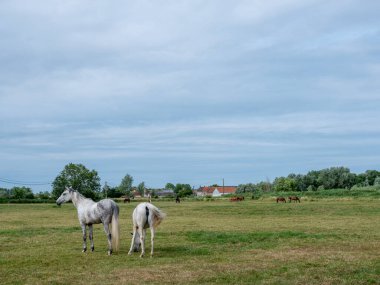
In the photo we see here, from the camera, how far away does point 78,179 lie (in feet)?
391

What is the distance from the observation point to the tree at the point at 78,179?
4609 inches

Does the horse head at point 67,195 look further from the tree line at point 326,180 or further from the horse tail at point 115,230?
the tree line at point 326,180

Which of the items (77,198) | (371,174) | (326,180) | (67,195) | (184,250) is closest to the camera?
(184,250)

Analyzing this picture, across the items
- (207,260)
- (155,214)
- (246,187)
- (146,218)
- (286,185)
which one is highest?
(286,185)

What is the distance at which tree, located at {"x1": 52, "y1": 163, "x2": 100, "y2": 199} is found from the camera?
117 metres

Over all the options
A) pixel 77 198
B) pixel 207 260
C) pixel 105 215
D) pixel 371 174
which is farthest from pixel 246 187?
pixel 207 260

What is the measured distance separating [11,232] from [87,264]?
1278 centimetres

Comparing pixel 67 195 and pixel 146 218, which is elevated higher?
pixel 67 195

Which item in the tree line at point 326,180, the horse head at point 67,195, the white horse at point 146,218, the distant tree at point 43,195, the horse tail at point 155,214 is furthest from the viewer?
the tree line at point 326,180

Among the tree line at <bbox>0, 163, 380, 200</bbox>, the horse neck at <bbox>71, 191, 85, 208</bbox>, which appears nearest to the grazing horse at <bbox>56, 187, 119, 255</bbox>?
the horse neck at <bbox>71, 191, 85, 208</bbox>

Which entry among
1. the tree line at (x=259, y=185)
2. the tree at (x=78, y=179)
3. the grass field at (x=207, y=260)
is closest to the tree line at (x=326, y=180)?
the tree line at (x=259, y=185)

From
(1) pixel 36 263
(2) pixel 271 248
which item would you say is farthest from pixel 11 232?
(2) pixel 271 248

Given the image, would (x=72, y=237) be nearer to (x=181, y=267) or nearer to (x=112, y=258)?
(x=112, y=258)

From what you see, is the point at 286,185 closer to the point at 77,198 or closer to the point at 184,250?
the point at 184,250
